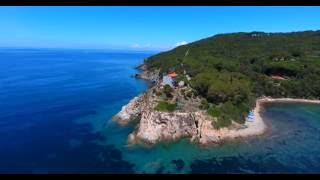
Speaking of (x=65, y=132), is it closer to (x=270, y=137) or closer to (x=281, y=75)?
(x=270, y=137)

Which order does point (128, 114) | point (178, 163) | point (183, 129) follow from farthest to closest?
point (128, 114) < point (183, 129) < point (178, 163)

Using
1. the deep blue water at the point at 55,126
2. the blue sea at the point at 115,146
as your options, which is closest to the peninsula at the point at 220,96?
the blue sea at the point at 115,146

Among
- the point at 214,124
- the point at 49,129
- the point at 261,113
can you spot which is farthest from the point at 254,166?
the point at 49,129

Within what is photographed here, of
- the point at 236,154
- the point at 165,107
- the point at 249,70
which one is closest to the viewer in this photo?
the point at 236,154

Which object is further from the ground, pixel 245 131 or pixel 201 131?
pixel 201 131

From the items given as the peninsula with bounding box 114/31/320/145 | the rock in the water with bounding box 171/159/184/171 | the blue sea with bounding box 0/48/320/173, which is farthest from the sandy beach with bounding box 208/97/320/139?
the rock in the water with bounding box 171/159/184/171

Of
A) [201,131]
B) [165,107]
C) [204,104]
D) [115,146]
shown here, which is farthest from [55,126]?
[204,104]

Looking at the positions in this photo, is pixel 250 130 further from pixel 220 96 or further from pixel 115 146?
pixel 115 146

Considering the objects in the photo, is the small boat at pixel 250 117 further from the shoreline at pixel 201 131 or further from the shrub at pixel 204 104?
the shrub at pixel 204 104
